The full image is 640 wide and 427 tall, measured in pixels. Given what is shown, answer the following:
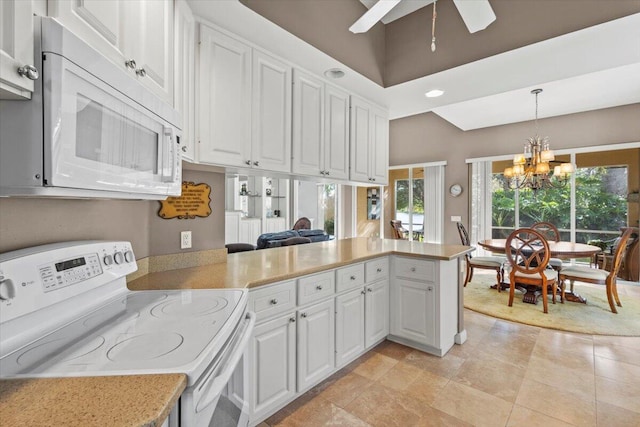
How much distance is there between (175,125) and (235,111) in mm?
662

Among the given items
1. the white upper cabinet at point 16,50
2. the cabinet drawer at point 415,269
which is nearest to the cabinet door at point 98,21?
the white upper cabinet at point 16,50

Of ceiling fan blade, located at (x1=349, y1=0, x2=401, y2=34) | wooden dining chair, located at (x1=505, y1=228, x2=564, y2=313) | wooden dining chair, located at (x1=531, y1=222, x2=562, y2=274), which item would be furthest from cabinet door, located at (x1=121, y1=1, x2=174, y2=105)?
wooden dining chair, located at (x1=531, y1=222, x2=562, y2=274)

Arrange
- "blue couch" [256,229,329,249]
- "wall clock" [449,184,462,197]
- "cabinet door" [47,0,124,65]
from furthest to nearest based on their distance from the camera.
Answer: "wall clock" [449,184,462,197], "blue couch" [256,229,329,249], "cabinet door" [47,0,124,65]

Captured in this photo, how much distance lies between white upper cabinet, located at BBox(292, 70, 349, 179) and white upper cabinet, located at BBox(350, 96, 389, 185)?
12cm

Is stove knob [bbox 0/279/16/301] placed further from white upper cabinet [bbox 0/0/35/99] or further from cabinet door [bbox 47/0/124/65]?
cabinet door [bbox 47/0/124/65]

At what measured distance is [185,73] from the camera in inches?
63.5

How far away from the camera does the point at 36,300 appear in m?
0.90

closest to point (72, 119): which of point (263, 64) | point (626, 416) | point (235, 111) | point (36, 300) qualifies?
point (36, 300)

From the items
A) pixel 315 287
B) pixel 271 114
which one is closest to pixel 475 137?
pixel 271 114

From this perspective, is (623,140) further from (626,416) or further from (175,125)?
(175,125)

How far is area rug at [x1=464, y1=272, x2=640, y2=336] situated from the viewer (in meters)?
3.17

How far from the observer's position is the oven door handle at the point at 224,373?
0.80 meters

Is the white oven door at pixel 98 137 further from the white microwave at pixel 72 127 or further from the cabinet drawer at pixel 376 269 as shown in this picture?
the cabinet drawer at pixel 376 269

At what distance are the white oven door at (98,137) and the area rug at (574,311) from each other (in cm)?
379
